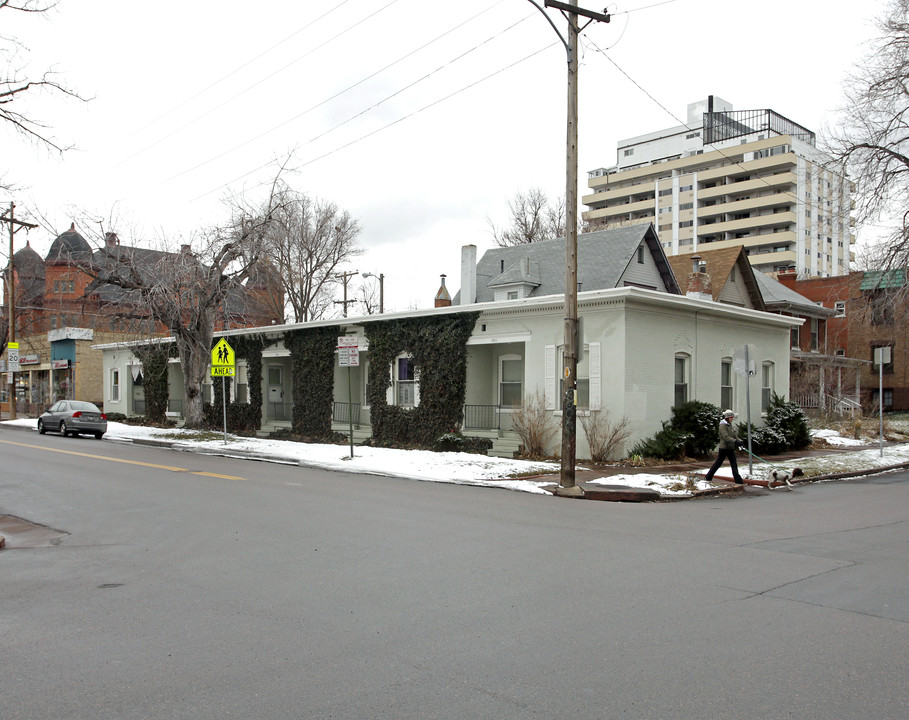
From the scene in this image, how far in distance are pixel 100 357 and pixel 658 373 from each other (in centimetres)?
3945

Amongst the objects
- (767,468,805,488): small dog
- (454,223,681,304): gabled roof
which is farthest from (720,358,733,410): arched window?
(454,223,681,304): gabled roof

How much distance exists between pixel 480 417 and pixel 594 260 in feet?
33.7

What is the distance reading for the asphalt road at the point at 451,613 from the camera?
451 centimetres

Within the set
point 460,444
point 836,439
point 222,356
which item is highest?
point 222,356

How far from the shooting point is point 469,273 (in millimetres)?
35094

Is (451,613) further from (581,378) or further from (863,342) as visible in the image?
(863,342)

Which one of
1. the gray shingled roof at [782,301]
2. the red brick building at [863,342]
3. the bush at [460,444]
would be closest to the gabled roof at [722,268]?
the gray shingled roof at [782,301]

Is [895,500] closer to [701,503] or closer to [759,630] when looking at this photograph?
[701,503]

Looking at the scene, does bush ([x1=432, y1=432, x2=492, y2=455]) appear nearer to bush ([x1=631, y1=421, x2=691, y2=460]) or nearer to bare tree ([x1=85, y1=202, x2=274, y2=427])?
bush ([x1=631, y1=421, x2=691, y2=460])

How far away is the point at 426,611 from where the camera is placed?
630cm

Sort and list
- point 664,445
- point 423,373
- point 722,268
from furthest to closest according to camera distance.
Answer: point 722,268, point 423,373, point 664,445

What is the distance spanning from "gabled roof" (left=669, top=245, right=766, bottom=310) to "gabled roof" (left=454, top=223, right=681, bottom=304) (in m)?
2.13

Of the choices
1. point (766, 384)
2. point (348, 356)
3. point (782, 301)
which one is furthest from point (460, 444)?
point (782, 301)

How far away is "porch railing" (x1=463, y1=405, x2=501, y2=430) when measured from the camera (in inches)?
925
